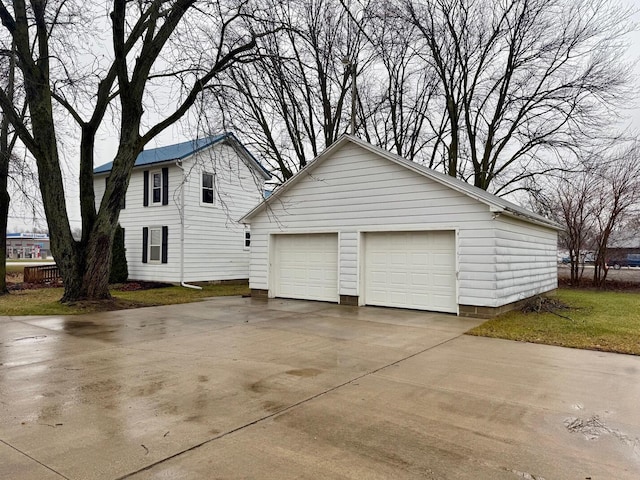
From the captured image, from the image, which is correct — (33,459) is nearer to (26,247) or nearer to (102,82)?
(102,82)

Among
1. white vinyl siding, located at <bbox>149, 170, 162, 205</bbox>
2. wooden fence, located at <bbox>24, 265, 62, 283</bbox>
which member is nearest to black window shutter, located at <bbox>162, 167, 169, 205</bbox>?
white vinyl siding, located at <bbox>149, 170, 162, 205</bbox>

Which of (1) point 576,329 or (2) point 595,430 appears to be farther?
(1) point 576,329

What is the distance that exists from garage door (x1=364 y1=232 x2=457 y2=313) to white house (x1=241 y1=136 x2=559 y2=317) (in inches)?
1.0

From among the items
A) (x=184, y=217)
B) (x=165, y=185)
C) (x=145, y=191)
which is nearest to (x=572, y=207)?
(x=184, y=217)

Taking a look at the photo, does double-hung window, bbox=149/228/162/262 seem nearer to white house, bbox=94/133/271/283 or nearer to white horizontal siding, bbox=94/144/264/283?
white house, bbox=94/133/271/283

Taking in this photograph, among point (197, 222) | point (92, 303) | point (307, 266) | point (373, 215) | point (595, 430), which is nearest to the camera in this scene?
point (595, 430)

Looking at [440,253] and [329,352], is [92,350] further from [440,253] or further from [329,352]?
[440,253]

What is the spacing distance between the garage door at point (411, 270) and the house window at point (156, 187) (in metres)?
10.4

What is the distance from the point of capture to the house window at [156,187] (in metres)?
17.9

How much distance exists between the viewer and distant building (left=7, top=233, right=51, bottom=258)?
70.0 metres

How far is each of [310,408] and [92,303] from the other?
9.00m

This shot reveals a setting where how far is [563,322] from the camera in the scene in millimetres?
8977

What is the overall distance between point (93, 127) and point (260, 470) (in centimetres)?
1177

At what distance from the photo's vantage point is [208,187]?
18.3m
